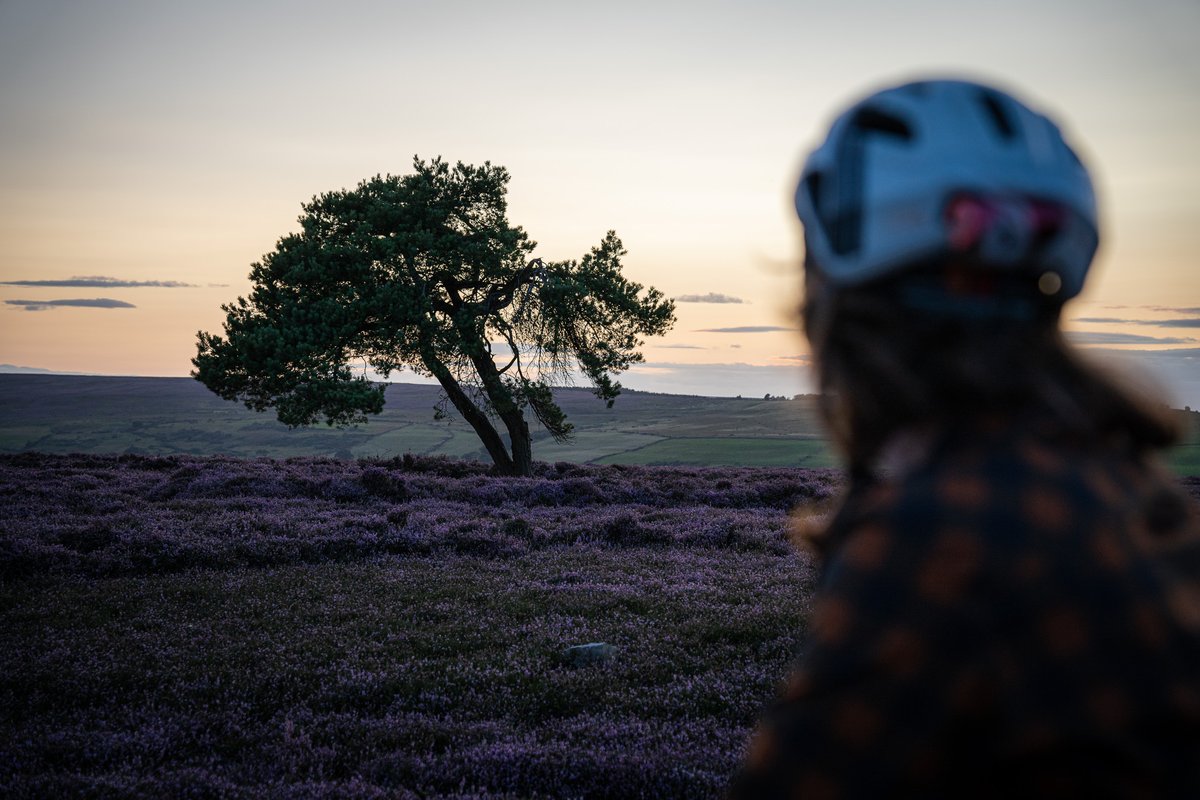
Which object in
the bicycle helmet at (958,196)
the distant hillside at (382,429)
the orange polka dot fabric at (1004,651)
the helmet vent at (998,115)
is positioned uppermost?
the helmet vent at (998,115)

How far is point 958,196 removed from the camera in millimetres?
1601

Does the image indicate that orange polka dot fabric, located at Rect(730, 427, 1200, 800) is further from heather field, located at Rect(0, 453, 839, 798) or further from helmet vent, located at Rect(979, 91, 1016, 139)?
heather field, located at Rect(0, 453, 839, 798)

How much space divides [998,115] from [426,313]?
2778 centimetres

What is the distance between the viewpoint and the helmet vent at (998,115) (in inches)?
66.8

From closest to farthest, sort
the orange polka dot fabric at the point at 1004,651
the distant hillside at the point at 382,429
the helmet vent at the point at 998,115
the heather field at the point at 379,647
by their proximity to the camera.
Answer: the orange polka dot fabric at the point at 1004,651 < the helmet vent at the point at 998,115 < the heather field at the point at 379,647 < the distant hillside at the point at 382,429

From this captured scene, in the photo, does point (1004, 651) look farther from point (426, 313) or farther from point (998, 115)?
point (426, 313)

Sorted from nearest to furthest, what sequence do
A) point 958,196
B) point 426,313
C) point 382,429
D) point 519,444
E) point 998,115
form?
point 958,196 < point 998,115 < point 426,313 < point 519,444 < point 382,429

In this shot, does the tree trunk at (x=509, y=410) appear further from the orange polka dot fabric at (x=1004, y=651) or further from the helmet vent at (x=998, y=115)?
the orange polka dot fabric at (x=1004, y=651)

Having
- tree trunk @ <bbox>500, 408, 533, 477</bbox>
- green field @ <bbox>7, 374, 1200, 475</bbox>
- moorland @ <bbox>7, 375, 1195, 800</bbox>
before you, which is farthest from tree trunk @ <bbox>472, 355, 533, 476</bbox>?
green field @ <bbox>7, 374, 1200, 475</bbox>

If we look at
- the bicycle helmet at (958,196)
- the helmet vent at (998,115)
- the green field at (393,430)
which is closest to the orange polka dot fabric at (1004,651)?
the bicycle helmet at (958,196)

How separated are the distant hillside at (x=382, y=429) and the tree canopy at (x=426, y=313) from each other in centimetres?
1806

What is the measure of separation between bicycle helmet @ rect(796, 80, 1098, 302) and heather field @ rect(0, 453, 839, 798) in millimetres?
5522

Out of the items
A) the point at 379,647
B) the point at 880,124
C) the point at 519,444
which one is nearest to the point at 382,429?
the point at 519,444

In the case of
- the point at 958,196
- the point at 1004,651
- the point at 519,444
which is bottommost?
the point at 519,444
